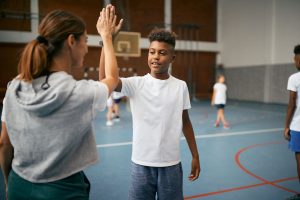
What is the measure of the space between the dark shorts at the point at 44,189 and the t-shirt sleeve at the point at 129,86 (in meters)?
0.75

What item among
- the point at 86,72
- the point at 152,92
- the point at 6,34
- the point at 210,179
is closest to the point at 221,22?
the point at 86,72

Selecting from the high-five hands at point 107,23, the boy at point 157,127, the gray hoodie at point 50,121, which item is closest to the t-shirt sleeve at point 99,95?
the gray hoodie at point 50,121

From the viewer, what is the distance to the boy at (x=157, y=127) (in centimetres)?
194

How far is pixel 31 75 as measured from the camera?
3.83 ft

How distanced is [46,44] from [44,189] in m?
0.61

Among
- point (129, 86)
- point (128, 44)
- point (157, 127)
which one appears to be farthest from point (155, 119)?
point (128, 44)

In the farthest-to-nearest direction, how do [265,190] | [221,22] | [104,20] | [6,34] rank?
[221,22], [6,34], [265,190], [104,20]

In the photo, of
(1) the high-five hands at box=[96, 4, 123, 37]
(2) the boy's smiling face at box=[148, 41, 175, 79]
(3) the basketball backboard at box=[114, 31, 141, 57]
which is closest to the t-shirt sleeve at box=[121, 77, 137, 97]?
(2) the boy's smiling face at box=[148, 41, 175, 79]

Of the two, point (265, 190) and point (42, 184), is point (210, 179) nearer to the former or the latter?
point (265, 190)

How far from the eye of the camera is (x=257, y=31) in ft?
48.5

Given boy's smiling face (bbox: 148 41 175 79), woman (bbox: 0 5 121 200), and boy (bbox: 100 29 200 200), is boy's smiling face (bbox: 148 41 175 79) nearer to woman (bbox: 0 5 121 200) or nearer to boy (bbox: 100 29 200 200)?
boy (bbox: 100 29 200 200)

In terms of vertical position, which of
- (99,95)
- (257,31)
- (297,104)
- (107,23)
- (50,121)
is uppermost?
(257,31)

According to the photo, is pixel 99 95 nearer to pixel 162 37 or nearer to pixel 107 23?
pixel 107 23

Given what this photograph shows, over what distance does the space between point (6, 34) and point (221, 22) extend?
464 inches
